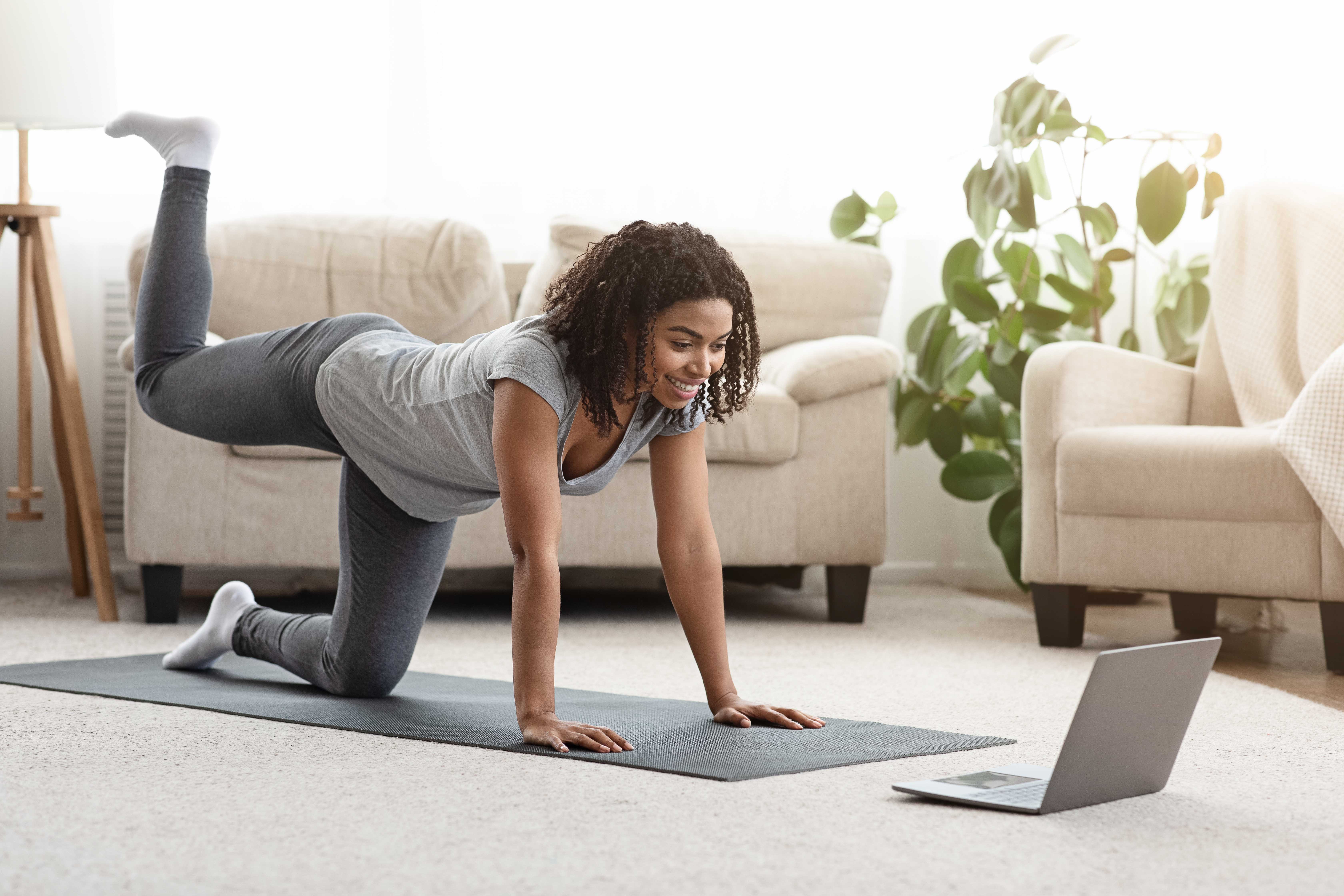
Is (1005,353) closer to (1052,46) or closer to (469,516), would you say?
(1052,46)

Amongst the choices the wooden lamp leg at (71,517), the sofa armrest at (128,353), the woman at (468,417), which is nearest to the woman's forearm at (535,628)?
the woman at (468,417)

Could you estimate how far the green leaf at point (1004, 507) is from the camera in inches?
125

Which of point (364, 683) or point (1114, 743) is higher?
point (1114, 743)

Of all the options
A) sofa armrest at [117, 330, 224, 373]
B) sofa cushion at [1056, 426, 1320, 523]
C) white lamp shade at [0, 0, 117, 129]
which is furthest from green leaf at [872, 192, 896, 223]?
white lamp shade at [0, 0, 117, 129]

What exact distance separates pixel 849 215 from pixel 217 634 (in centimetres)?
196

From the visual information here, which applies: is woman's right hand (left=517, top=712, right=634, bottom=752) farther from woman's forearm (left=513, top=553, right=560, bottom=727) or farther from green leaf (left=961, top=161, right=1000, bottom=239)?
green leaf (left=961, top=161, right=1000, bottom=239)

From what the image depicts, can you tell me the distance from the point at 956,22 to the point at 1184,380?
135 centimetres

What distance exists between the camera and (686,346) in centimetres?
149

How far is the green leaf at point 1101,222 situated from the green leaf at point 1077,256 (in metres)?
0.05

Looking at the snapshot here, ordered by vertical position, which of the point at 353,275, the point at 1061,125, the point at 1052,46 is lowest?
the point at 353,275

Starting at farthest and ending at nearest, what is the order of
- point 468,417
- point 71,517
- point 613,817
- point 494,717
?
1. point 71,517
2. point 494,717
3. point 468,417
4. point 613,817

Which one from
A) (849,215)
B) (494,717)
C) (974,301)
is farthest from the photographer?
(849,215)

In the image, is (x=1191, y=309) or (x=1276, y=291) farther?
(x=1191, y=309)

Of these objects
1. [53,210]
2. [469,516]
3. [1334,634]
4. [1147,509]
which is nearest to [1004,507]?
[1147,509]
